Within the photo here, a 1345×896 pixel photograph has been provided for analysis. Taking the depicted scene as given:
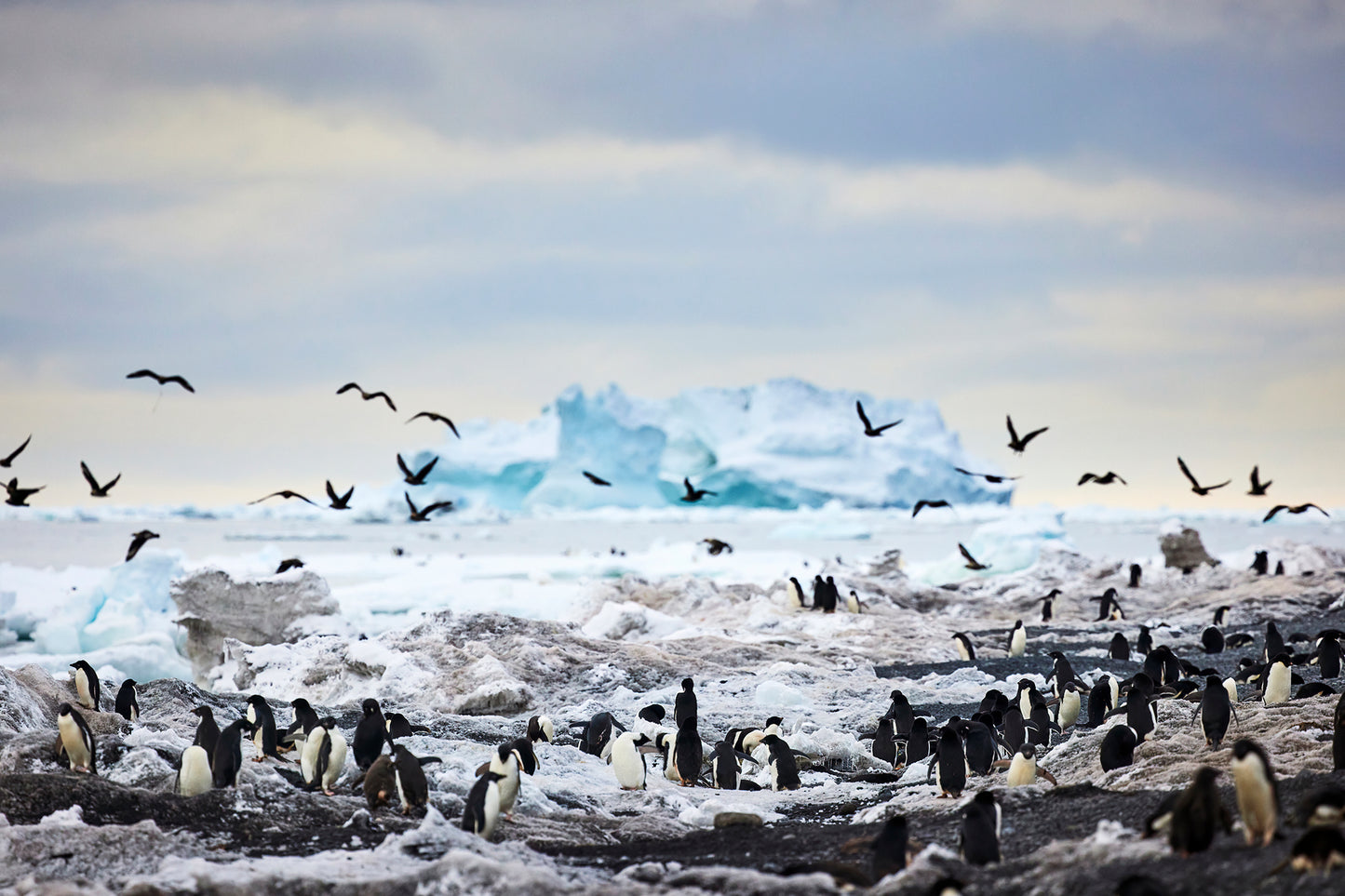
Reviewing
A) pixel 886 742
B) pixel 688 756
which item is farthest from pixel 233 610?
pixel 886 742

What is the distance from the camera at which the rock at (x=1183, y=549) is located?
26.4m

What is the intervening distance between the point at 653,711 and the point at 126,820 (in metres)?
4.49

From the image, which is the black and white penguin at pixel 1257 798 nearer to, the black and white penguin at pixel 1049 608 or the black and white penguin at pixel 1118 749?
the black and white penguin at pixel 1118 749

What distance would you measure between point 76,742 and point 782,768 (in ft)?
14.9

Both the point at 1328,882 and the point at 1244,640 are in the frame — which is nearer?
the point at 1328,882

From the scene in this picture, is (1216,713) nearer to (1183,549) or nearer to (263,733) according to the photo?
(263,733)

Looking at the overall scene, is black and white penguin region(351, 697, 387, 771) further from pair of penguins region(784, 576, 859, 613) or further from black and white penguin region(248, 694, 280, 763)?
pair of penguins region(784, 576, 859, 613)

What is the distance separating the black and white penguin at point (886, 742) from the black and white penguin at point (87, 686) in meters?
5.90

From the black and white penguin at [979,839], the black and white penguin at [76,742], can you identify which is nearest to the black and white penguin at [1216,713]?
the black and white penguin at [979,839]

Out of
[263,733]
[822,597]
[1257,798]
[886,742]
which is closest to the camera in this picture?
[1257,798]

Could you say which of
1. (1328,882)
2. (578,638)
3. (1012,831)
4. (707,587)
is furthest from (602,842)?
(707,587)

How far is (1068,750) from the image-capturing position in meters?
8.38

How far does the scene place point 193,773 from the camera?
22.5 feet

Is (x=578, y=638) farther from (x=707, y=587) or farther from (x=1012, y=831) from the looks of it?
(x=1012, y=831)
